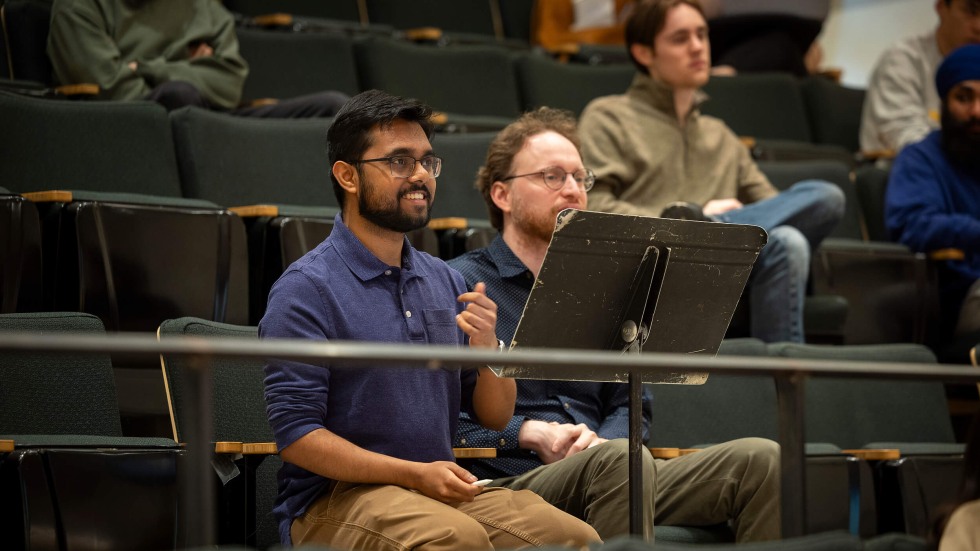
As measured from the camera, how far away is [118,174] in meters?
2.93

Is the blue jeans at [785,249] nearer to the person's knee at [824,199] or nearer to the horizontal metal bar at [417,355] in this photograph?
the person's knee at [824,199]

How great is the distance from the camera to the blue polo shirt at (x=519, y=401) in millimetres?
2262

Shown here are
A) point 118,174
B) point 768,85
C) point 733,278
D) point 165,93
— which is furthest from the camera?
point 768,85

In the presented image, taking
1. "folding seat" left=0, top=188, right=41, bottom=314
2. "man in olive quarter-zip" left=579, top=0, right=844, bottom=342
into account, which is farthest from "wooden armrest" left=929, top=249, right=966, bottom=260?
"folding seat" left=0, top=188, right=41, bottom=314

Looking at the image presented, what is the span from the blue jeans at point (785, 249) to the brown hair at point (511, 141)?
0.69 metres

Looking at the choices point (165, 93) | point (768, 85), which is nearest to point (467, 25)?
point (768, 85)

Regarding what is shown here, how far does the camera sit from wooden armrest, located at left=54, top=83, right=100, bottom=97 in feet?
10.1

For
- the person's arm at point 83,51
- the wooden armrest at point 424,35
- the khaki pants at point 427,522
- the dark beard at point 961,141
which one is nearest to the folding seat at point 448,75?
the wooden armrest at point 424,35

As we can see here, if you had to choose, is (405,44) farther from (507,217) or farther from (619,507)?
(619,507)

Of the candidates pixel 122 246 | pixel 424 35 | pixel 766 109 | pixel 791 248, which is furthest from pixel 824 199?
pixel 122 246

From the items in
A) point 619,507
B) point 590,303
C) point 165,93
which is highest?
point 165,93

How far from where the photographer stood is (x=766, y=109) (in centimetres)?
449

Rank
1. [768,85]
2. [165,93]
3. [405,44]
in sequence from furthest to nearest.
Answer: [768,85] < [405,44] < [165,93]

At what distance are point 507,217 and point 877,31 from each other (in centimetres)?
367
